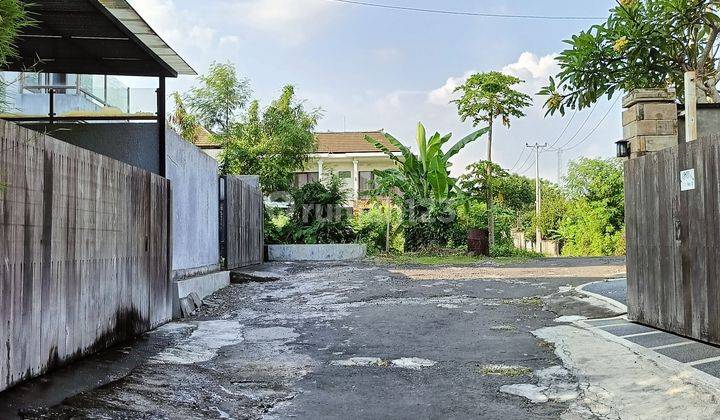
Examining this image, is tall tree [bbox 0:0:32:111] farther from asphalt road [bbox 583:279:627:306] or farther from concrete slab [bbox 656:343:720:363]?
asphalt road [bbox 583:279:627:306]

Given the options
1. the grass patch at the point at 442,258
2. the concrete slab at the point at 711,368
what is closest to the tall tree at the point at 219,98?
the grass patch at the point at 442,258

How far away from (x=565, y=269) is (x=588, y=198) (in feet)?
54.1

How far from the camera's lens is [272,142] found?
22.0 metres

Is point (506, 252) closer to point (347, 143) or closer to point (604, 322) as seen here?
point (604, 322)

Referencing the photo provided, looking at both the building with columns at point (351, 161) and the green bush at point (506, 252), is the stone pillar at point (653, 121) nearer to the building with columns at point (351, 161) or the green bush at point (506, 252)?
the green bush at point (506, 252)

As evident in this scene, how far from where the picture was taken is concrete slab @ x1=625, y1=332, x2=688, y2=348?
21.5 feet

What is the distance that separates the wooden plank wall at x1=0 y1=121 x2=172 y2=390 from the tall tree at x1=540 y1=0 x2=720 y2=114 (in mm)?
5807

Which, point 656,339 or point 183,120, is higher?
point 183,120

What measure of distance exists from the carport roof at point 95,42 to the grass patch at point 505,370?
4994mm

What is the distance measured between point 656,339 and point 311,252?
14.3 m

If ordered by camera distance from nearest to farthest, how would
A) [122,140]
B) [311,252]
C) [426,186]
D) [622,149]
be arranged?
[622,149]
[122,140]
[311,252]
[426,186]

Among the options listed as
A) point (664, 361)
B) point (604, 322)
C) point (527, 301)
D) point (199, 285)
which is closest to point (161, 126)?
point (199, 285)

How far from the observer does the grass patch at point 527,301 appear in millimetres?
10234

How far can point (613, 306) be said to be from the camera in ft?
30.4
